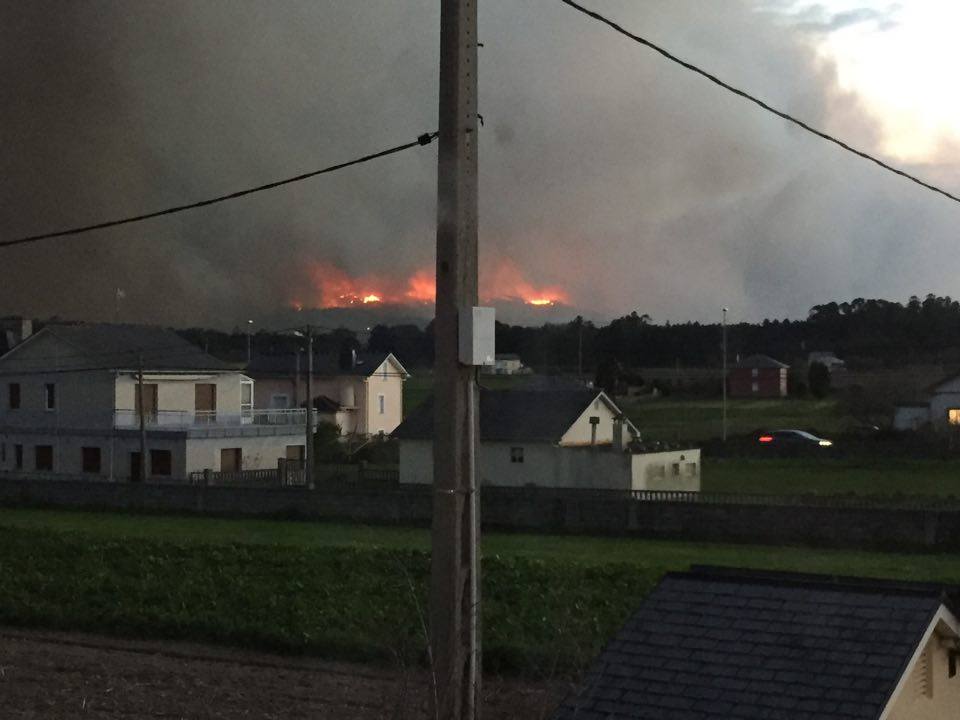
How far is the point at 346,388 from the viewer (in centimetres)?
4116

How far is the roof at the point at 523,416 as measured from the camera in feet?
95.9

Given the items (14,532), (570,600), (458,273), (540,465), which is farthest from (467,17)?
(540,465)

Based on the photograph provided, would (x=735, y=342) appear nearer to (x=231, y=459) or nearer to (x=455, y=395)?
(x=231, y=459)

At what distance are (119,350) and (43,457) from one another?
350 cm

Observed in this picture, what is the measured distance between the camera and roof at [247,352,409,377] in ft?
131

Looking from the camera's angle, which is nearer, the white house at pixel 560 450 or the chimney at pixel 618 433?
the white house at pixel 560 450

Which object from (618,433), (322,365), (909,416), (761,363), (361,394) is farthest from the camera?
(322,365)

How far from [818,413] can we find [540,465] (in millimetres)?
9524

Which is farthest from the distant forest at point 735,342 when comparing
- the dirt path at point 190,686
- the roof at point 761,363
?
the dirt path at point 190,686

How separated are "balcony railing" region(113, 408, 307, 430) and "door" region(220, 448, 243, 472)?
67 cm

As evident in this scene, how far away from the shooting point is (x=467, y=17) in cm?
512

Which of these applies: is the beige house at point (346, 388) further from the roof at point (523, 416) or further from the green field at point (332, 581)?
the green field at point (332, 581)

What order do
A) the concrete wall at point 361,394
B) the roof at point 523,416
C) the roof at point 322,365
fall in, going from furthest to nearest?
the concrete wall at point 361,394
the roof at point 322,365
the roof at point 523,416

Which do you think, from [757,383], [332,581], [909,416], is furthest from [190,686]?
[757,383]
